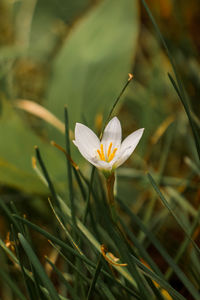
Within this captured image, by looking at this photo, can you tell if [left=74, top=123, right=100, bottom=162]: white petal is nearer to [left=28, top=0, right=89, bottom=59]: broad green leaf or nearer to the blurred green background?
the blurred green background

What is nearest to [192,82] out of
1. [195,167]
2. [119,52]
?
[119,52]

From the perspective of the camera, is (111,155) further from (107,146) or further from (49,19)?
(49,19)

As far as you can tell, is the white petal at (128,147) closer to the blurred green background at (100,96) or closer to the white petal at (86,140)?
the white petal at (86,140)

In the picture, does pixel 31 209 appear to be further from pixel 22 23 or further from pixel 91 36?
pixel 22 23

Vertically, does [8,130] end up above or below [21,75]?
below

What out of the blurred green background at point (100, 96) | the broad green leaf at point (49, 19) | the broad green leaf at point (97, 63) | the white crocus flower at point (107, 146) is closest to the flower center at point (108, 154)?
the white crocus flower at point (107, 146)

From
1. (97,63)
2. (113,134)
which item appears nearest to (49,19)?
(97,63)
